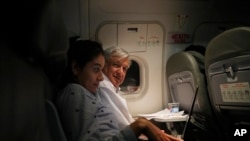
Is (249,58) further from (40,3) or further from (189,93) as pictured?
(40,3)

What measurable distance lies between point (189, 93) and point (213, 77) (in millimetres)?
579

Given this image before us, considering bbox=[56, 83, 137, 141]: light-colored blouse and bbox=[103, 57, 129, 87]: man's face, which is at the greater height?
bbox=[103, 57, 129, 87]: man's face

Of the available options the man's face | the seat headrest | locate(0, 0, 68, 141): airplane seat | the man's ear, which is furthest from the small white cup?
locate(0, 0, 68, 141): airplane seat

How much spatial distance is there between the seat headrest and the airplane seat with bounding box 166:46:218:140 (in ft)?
1.24

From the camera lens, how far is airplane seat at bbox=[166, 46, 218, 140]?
2627 millimetres

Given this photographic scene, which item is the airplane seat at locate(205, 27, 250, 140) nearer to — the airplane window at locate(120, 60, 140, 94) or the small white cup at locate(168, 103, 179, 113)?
the small white cup at locate(168, 103, 179, 113)

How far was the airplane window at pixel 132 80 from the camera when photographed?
338 centimetres

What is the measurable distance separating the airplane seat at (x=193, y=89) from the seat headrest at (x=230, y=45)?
14.9 inches

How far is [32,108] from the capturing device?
0.89m

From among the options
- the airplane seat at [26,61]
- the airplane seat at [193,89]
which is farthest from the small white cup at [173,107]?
the airplane seat at [26,61]

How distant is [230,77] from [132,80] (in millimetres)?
1403

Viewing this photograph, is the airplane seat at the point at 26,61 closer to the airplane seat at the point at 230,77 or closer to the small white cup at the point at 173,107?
the airplane seat at the point at 230,77

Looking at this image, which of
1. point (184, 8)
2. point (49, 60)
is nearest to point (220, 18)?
point (184, 8)

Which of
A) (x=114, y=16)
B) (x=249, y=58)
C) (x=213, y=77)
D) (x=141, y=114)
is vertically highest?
(x=114, y=16)
